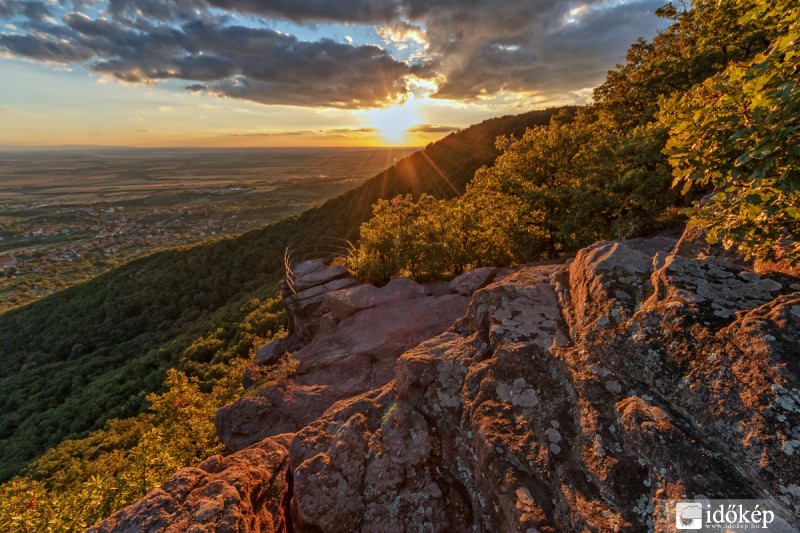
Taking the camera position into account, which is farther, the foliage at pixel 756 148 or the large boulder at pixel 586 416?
the foliage at pixel 756 148

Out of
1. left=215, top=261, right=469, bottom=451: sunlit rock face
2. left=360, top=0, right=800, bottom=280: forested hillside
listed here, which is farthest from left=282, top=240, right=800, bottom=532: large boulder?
left=215, top=261, right=469, bottom=451: sunlit rock face

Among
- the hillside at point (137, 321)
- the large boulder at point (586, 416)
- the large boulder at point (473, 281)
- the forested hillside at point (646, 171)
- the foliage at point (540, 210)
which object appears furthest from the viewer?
the hillside at point (137, 321)

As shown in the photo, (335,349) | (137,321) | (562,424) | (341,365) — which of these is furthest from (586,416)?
(137,321)

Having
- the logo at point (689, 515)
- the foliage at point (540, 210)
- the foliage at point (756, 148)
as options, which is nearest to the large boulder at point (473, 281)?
the foliage at point (540, 210)

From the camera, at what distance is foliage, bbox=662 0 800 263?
4.14 metres

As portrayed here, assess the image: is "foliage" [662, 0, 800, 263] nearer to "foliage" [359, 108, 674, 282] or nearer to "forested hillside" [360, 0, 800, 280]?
"forested hillside" [360, 0, 800, 280]

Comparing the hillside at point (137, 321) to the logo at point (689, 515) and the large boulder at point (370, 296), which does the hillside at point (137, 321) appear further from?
the logo at point (689, 515)

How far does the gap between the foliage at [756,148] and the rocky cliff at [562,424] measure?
111cm

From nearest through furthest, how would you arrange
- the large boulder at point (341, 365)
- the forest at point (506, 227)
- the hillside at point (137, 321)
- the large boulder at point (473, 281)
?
the forest at point (506, 227) < the large boulder at point (341, 365) < the large boulder at point (473, 281) < the hillside at point (137, 321)

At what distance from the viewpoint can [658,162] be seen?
14.4 metres

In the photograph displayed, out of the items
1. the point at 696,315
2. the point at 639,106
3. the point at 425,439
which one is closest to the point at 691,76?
the point at 639,106

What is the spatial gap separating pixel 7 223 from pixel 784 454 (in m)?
302

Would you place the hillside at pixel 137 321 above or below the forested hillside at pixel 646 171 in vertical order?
below

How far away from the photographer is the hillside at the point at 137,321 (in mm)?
35250
